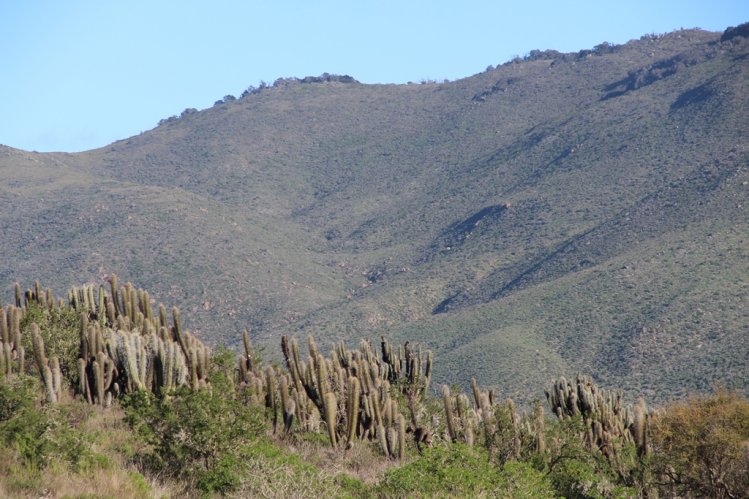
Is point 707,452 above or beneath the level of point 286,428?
beneath

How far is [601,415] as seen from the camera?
23.8 meters

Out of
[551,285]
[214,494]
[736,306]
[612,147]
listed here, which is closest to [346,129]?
[612,147]

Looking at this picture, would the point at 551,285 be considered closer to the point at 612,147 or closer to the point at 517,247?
the point at 517,247

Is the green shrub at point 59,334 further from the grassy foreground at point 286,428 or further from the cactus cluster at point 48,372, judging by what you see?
the cactus cluster at point 48,372

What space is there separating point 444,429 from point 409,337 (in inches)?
1215

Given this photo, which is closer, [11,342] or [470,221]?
[11,342]

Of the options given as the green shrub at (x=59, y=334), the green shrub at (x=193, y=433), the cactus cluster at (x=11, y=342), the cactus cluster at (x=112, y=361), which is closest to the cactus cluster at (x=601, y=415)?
the cactus cluster at (x=112, y=361)

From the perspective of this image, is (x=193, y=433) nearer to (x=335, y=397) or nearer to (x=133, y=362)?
(x=133, y=362)

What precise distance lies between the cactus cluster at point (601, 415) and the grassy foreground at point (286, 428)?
0.05m

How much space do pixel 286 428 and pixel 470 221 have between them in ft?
190

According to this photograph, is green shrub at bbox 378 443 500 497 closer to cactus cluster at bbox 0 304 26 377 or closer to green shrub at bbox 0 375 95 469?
green shrub at bbox 0 375 95 469

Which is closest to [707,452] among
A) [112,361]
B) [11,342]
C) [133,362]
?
[133,362]

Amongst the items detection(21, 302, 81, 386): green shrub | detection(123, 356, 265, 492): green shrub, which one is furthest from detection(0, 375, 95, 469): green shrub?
detection(21, 302, 81, 386): green shrub

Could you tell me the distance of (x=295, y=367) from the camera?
20438 mm
